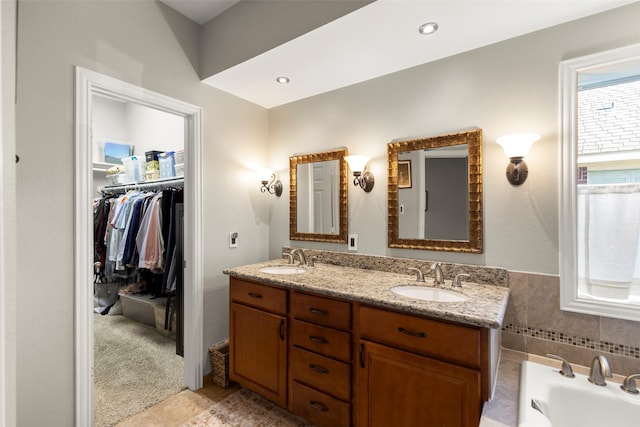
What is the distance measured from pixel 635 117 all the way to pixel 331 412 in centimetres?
220

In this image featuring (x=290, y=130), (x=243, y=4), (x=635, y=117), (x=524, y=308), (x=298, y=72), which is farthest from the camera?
(x=290, y=130)

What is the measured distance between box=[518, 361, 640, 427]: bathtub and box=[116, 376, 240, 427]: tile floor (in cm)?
190

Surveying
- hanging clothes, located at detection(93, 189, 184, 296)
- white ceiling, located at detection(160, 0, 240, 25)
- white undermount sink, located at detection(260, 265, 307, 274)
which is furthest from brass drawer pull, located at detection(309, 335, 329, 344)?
white ceiling, located at detection(160, 0, 240, 25)

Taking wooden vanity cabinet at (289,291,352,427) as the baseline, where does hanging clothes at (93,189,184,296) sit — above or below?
above

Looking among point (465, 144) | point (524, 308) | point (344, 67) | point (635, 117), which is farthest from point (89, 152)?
point (635, 117)

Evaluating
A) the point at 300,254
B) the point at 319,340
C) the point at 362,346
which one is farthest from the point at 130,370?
the point at 362,346

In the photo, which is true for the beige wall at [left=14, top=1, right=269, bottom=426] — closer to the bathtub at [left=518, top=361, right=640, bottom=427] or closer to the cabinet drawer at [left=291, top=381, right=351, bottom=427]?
the cabinet drawer at [left=291, top=381, right=351, bottom=427]

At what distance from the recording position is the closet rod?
9.83ft

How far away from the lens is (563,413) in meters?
1.30

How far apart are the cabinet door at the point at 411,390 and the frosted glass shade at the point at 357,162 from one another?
1209 mm

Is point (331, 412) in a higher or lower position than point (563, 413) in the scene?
lower

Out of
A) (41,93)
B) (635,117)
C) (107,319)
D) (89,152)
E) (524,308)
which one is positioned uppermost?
(41,93)

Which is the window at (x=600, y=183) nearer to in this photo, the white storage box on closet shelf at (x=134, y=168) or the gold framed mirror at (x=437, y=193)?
the gold framed mirror at (x=437, y=193)

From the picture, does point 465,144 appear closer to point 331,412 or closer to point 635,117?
point 635,117
